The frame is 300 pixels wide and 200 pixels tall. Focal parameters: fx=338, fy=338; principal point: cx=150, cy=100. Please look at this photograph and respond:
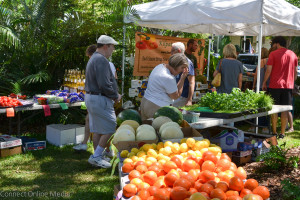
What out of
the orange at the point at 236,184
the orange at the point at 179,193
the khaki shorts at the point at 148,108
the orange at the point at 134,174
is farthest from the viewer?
the khaki shorts at the point at 148,108

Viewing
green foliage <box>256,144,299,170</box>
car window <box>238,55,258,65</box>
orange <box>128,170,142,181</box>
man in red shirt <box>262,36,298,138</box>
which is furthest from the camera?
car window <box>238,55,258,65</box>

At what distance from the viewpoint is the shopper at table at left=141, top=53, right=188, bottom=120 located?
4.29m

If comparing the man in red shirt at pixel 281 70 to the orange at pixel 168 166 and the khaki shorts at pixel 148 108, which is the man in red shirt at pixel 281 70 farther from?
the orange at pixel 168 166

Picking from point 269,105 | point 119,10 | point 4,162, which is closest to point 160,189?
point 269,105

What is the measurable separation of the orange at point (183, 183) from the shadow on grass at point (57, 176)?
6.46 ft

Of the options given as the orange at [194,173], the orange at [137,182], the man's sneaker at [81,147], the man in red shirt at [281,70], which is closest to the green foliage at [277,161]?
the orange at [194,173]

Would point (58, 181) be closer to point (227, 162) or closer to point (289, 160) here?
point (227, 162)

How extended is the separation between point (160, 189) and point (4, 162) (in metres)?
3.85

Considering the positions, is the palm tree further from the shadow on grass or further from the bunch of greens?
the bunch of greens

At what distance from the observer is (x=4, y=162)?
5.29 m

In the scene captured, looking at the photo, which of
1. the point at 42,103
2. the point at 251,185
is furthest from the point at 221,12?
the point at 251,185

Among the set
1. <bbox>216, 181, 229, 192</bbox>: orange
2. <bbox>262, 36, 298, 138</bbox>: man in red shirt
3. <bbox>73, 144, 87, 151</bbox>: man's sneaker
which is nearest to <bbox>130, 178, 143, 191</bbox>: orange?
<bbox>216, 181, 229, 192</bbox>: orange

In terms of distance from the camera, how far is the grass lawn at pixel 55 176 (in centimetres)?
416

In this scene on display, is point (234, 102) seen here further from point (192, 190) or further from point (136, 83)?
point (136, 83)
